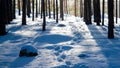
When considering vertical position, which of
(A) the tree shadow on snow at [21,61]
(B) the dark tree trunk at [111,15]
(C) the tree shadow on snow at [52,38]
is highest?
(B) the dark tree trunk at [111,15]

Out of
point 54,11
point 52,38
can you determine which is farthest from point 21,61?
point 54,11

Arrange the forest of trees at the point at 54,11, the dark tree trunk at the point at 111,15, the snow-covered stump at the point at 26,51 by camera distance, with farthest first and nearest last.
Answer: the forest of trees at the point at 54,11
the dark tree trunk at the point at 111,15
the snow-covered stump at the point at 26,51

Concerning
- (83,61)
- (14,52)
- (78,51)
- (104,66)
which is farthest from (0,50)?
(104,66)

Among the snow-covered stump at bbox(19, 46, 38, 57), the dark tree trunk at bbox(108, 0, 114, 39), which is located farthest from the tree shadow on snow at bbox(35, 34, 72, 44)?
the snow-covered stump at bbox(19, 46, 38, 57)

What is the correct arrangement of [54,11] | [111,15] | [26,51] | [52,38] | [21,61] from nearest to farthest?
[21,61] → [26,51] → [111,15] → [52,38] → [54,11]

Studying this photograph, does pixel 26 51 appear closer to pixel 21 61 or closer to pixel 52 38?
pixel 21 61

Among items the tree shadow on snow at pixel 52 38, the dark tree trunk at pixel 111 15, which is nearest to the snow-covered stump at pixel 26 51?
the tree shadow on snow at pixel 52 38

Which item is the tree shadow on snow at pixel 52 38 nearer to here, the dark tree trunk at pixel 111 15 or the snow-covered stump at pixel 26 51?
the dark tree trunk at pixel 111 15

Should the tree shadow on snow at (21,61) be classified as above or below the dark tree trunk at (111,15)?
below

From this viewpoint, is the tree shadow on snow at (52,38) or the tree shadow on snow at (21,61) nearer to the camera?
the tree shadow on snow at (21,61)

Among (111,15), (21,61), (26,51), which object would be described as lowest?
(21,61)

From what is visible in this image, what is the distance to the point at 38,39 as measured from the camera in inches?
717

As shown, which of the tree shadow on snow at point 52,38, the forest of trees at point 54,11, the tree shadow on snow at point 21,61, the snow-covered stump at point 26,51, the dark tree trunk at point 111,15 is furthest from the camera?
the forest of trees at point 54,11

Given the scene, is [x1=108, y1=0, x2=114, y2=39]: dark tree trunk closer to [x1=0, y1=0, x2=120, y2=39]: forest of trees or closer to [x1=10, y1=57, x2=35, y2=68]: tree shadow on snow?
[x1=0, y1=0, x2=120, y2=39]: forest of trees
